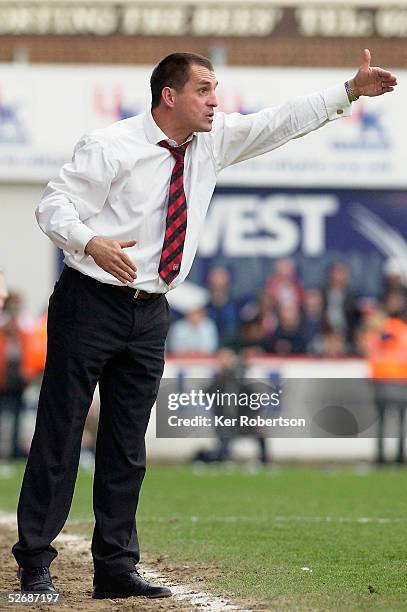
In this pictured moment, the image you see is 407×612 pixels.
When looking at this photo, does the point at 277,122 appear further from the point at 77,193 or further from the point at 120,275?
the point at 120,275

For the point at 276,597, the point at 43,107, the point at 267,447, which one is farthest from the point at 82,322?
the point at 43,107

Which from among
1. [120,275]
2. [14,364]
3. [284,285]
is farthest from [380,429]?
[120,275]

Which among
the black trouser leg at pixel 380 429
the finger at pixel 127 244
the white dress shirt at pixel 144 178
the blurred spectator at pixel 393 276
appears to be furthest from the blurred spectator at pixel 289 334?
the finger at pixel 127 244

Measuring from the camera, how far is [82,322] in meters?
6.31

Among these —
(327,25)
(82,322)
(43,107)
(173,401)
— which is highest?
(327,25)

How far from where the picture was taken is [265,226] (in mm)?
20516

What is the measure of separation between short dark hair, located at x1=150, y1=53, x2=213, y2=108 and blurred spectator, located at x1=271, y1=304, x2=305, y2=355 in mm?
13450

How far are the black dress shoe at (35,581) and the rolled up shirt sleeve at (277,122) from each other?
6.61 feet

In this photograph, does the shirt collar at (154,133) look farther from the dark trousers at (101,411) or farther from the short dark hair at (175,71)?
the dark trousers at (101,411)

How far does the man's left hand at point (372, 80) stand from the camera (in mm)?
6430

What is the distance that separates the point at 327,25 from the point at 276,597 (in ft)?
61.4

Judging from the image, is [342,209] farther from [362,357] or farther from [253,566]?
[253,566]

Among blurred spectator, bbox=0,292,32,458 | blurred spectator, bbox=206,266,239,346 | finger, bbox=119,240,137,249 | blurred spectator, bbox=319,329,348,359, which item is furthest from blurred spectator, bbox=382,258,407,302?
finger, bbox=119,240,137,249

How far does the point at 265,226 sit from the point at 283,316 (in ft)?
4.90
